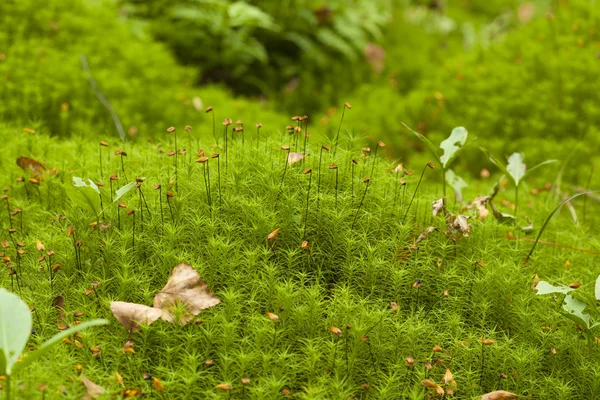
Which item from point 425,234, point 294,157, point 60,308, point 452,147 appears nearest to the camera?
point 60,308

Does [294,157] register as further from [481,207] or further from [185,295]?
[481,207]

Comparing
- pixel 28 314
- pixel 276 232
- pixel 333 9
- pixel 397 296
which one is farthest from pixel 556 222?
pixel 333 9

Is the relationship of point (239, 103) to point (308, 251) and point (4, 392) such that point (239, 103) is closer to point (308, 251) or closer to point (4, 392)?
point (308, 251)

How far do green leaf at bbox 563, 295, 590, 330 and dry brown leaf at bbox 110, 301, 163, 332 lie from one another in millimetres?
1385

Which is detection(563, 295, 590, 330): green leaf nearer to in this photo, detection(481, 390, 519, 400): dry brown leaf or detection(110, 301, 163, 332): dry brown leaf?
detection(481, 390, 519, 400): dry brown leaf

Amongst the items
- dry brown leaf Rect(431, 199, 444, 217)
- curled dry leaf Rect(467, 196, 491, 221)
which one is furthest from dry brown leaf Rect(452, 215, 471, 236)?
curled dry leaf Rect(467, 196, 491, 221)

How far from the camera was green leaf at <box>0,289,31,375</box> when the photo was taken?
1.56 metres

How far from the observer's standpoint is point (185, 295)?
80.0 inches

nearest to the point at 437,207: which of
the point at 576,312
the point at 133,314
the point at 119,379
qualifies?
the point at 576,312

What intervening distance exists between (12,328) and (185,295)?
57 centimetres

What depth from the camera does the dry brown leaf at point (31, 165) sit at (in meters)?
2.89

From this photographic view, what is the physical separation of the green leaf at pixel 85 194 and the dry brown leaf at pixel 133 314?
0.47 m

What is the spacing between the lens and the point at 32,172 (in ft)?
9.48

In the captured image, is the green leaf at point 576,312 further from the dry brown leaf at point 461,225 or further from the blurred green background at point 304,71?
the blurred green background at point 304,71
